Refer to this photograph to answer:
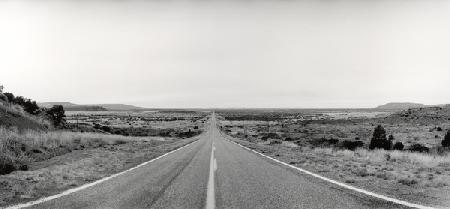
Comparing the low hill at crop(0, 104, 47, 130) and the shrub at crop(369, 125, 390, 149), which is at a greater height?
the low hill at crop(0, 104, 47, 130)

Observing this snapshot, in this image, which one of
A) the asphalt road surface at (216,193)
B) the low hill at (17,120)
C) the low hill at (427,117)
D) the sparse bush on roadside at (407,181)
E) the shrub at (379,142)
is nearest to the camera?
the asphalt road surface at (216,193)

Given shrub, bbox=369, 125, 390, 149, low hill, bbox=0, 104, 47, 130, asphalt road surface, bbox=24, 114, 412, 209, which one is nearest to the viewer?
asphalt road surface, bbox=24, 114, 412, 209

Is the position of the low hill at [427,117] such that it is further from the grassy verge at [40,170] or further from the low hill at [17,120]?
the grassy verge at [40,170]

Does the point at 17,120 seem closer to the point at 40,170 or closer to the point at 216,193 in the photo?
the point at 40,170

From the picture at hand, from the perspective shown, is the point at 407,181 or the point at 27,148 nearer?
the point at 407,181

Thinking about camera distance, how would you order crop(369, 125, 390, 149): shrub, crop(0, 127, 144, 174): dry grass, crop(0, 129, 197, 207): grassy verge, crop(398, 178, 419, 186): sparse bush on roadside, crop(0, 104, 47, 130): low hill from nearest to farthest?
crop(0, 129, 197, 207): grassy verge, crop(398, 178, 419, 186): sparse bush on roadside, crop(0, 127, 144, 174): dry grass, crop(0, 104, 47, 130): low hill, crop(369, 125, 390, 149): shrub

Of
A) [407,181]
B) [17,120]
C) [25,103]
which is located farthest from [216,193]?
[25,103]

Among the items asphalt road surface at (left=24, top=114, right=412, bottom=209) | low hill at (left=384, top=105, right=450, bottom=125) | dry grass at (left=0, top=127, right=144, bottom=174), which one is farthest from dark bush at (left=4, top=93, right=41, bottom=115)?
low hill at (left=384, top=105, right=450, bottom=125)

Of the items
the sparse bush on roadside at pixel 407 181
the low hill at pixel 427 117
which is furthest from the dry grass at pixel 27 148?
the low hill at pixel 427 117

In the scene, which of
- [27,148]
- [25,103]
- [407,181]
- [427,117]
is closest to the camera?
[407,181]

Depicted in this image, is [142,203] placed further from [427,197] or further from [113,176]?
[427,197]

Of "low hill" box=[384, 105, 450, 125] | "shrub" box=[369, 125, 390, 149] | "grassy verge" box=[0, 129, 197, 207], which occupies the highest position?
"low hill" box=[384, 105, 450, 125]

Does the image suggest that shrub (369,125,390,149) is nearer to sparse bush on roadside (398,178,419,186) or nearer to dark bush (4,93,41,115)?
sparse bush on roadside (398,178,419,186)

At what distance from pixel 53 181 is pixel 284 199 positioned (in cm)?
649
